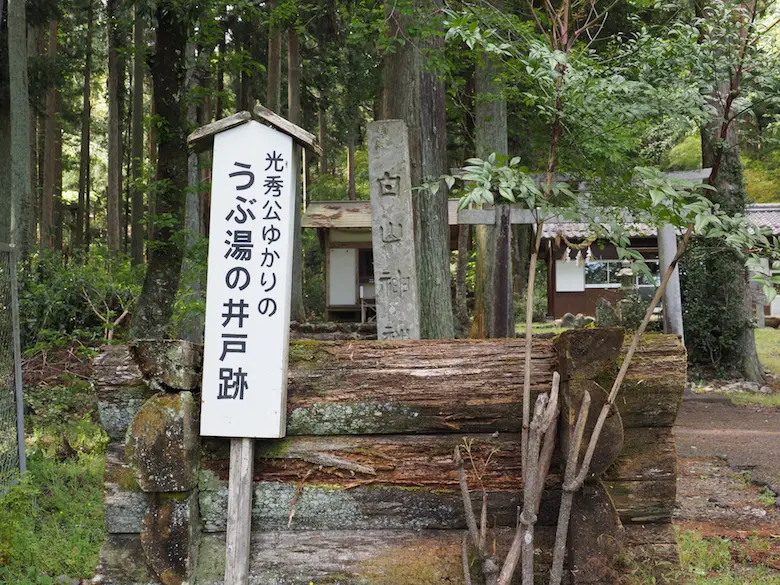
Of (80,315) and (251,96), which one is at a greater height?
(251,96)

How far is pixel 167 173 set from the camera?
9.27 metres

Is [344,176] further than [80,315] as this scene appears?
Yes

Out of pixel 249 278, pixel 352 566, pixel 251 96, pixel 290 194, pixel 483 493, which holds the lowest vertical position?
pixel 352 566

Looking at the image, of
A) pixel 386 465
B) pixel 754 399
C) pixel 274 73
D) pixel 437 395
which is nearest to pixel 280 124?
pixel 437 395

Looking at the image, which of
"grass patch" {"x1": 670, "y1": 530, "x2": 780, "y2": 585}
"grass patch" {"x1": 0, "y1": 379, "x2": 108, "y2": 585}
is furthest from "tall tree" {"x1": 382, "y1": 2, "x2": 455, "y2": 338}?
"grass patch" {"x1": 0, "y1": 379, "x2": 108, "y2": 585}

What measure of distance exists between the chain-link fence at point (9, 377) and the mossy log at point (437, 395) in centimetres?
300

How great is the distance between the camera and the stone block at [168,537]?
11.9ft

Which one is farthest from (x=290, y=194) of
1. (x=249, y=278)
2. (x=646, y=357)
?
→ (x=646, y=357)

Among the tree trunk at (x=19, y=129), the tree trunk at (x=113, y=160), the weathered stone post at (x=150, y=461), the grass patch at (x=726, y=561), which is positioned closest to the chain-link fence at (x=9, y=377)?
the weathered stone post at (x=150, y=461)

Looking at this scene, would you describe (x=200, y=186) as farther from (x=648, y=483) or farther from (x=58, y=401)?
(x=648, y=483)

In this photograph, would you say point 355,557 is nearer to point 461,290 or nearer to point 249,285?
point 249,285

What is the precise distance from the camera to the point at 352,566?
377 cm

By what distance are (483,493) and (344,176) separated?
1405 inches

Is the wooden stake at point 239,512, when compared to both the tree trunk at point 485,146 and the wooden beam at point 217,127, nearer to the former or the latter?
the wooden beam at point 217,127
